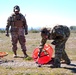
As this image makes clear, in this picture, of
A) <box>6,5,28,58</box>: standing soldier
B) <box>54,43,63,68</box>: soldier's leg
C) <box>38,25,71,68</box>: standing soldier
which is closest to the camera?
<box>38,25,71,68</box>: standing soldier

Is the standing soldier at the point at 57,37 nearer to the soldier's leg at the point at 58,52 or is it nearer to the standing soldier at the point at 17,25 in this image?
the soldier's leg at the point at 58,52

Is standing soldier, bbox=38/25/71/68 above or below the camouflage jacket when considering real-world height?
below

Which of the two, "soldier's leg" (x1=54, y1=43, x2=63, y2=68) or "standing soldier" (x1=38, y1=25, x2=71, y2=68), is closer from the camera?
"standing soldier" (x1=38, y1=25, x2=71, y2=68)

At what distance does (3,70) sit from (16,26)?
428 cm

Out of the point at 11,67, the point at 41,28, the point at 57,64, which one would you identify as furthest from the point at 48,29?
the point at 11,67

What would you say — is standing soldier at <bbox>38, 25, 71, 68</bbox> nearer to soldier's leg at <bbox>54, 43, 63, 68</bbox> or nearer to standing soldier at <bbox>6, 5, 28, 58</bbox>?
soldier's leg at <bbox>54, 43, 63, 68</bbox>

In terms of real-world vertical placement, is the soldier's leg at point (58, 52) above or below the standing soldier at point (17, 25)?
below

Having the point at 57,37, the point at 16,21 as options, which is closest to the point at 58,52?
the point at 57,37

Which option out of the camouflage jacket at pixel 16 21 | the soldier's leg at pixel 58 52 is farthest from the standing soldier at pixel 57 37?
the camouflage jacket at pixel 16 21

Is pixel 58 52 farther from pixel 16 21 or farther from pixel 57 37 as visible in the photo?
pixel 16 21

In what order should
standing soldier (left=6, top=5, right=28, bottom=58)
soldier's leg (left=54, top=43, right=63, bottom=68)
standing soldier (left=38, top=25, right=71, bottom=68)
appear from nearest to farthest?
standing soldier (left=38, top=25, right=71, bottom=68) < soldier's leg (left=54, top=43, right=63, bottom=68) < standing soldier (left=6, top=5, right=28, bottom=58)

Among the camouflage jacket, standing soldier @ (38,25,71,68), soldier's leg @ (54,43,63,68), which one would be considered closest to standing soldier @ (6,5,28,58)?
the camouflage jacket

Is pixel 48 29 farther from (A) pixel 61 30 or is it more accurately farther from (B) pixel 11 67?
(B) pixel 11 67

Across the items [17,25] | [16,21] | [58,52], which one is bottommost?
[58,52]
